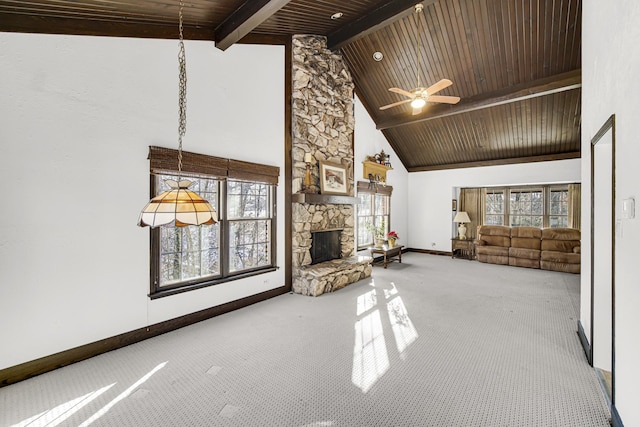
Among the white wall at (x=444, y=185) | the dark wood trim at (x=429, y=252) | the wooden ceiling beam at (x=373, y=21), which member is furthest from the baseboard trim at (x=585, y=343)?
the dark wood trim at (x=429, y=252)

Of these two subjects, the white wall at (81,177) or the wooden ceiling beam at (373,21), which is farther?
the wooden ceiling beam at (373,21)

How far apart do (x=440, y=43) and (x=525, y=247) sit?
17.4ft

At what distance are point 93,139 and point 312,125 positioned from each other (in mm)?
3471

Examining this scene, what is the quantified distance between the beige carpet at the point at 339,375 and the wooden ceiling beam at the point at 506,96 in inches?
161

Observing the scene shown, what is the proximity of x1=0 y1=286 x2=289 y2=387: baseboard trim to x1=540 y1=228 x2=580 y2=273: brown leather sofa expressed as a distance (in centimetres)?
706

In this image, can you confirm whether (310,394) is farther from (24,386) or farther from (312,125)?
(312,125)

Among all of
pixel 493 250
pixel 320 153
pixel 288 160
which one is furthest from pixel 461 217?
pixel 288 160

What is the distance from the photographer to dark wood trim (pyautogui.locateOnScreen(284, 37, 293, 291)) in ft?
16.9

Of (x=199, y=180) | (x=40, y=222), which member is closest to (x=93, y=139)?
(x=40, y=222)

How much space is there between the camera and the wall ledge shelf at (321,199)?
202 inches

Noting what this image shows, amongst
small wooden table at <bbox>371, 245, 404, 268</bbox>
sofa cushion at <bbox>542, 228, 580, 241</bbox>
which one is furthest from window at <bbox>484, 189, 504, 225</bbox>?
small wooden table at <bbox>371, 245, 404, 268</bbox>

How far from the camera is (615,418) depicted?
6.26ft

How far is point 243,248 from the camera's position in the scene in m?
4.55

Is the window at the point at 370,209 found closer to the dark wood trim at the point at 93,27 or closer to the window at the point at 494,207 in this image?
the window at the point at 494,207
